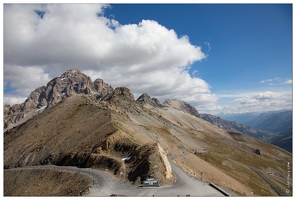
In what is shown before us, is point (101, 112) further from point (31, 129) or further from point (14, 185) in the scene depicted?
point (14, 185)

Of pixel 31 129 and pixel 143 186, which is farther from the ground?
pixel 31 129

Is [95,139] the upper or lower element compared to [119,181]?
upper

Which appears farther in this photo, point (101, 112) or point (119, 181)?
point (101, 112)

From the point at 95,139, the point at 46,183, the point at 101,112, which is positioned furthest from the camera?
the point at 101,112

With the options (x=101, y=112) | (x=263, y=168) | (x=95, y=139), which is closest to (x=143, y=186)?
(x=95, y=139)

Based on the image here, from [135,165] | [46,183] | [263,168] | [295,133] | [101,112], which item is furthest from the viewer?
[263,168]

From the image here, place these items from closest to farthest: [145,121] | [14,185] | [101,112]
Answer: [14,185] → [101,112] → [145,121]

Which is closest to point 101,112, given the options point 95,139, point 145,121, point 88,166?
point 95,139

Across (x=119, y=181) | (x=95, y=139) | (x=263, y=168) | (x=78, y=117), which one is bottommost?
(x=263, y=168)

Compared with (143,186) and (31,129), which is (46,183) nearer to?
(143,186)

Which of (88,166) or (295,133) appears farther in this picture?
(88,166)
